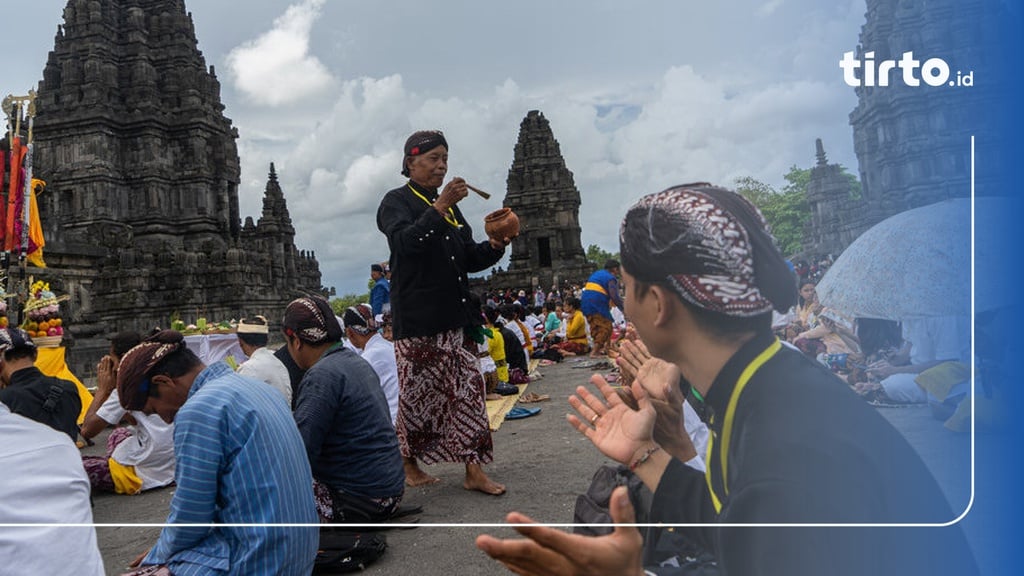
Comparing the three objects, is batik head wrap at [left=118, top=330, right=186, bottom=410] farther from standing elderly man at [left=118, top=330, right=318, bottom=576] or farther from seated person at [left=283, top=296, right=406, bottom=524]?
seated person at [left=283, top=296, right=406, bottom=524]

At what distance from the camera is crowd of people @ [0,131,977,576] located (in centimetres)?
102

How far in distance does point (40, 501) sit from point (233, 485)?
48 cm

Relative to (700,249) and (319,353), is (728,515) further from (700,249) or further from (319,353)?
(319,353)

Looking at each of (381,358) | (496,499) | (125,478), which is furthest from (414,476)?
(125,478)

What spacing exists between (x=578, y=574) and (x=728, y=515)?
247 mm

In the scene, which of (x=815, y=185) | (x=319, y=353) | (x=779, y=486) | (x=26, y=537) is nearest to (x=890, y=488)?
(x=779, y=486)

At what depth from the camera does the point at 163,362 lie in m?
2.26

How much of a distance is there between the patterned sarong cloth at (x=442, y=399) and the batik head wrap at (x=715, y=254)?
2429 millimetres

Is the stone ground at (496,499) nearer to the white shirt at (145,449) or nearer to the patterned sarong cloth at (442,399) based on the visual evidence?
the white shirt at (145,449)

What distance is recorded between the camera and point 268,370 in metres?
3.83

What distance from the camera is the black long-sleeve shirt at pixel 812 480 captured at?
100 cm

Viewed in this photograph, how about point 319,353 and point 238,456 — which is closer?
point 238,456

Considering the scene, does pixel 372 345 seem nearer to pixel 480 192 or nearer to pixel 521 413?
pixel 521 413

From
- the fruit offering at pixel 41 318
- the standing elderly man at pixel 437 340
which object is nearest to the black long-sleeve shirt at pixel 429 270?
the standing elderly man at pixel 437 340
